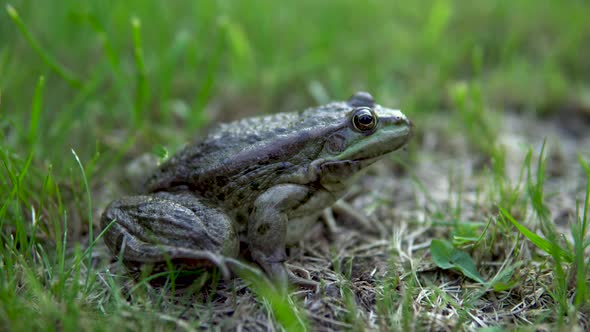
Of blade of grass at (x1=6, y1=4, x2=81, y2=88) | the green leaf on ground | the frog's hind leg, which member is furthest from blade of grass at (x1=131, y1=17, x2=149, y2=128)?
the green leaf on ground

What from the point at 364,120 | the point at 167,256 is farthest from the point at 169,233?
the point at 364,120

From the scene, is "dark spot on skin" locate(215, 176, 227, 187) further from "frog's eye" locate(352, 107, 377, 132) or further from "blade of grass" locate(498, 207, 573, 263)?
"blade of grass" locate(498, 207, 573, 263)

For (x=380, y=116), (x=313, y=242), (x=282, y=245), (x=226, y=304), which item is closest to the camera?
(x=226, y=304)

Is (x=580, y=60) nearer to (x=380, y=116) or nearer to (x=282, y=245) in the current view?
(x=380, y=116)

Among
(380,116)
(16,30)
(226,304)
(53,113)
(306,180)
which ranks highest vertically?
(16,30)

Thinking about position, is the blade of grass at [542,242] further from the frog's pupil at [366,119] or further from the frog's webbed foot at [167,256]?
the frog's webbed foot at [167,256]

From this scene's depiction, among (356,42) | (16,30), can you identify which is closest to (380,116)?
(356,42)

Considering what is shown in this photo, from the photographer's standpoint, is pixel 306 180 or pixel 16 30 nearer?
pixel 306 180

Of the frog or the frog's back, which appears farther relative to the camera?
the frog's back
